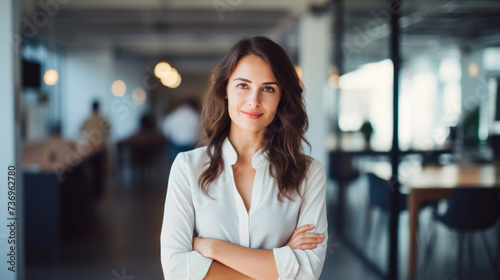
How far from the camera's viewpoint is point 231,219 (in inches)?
63.4

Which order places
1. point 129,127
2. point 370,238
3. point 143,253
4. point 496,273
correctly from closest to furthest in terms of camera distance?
point 496,273 < point 143,253 < point 370,238 < point 129,127

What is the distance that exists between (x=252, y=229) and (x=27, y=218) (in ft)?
14.5

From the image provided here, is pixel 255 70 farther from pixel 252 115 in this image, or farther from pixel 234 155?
pixel 234 155

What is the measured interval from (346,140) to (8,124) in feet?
16.4

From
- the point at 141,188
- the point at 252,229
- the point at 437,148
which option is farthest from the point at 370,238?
the point at 141,188

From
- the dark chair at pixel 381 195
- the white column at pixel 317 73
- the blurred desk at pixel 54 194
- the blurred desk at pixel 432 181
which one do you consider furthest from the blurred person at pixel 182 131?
the dark chair at pixel 381 195

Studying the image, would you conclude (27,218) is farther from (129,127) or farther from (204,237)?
(129,127)

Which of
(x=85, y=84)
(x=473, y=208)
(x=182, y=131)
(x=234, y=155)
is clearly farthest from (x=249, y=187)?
(x=85, y=84)

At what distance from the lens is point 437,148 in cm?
571

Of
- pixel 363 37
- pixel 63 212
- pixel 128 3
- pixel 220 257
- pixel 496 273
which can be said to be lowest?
pixel 496 273

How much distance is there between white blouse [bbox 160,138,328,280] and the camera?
1567 mm

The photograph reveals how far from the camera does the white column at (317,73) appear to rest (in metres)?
7.34

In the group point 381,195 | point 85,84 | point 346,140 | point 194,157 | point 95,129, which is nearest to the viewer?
point 194,157

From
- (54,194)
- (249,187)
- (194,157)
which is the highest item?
(194,157)
